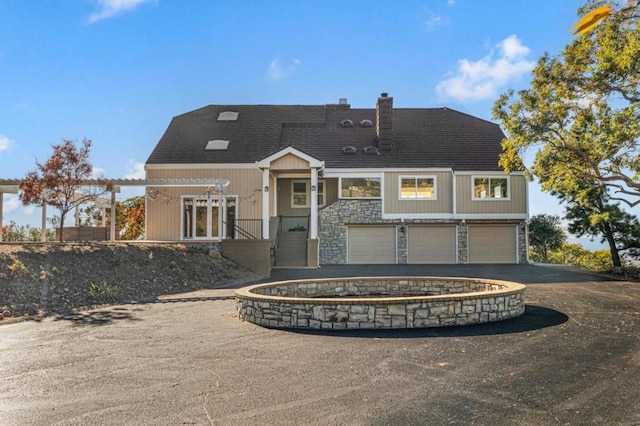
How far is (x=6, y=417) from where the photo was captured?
4.08 metres

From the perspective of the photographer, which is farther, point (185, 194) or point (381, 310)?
point (185, 194)

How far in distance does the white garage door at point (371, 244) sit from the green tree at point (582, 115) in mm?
6817

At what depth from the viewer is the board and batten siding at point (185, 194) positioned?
20578mm

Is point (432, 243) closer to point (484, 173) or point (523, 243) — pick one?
point (484, 173)

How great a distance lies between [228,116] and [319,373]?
2131 cm

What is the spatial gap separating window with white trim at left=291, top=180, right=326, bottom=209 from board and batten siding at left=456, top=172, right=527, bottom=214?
643 cm

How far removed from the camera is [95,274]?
12.0 metres

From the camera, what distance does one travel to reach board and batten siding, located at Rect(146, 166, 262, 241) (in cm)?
2058

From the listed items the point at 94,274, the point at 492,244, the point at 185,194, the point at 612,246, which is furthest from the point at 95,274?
the point at 612,246

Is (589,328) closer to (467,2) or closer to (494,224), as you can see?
(467,2)

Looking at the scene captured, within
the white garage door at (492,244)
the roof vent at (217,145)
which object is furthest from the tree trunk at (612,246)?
the roof vent at (217,145)

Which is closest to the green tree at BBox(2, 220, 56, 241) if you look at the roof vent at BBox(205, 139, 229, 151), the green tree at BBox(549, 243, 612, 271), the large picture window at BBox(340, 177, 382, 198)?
the roof vent at BBox(205, 139, 229, 151)

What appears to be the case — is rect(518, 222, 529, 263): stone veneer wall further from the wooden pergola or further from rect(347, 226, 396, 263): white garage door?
the wooden pergola

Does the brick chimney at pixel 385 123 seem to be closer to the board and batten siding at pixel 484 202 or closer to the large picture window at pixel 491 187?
the board and batten siding at pixel 484 202
